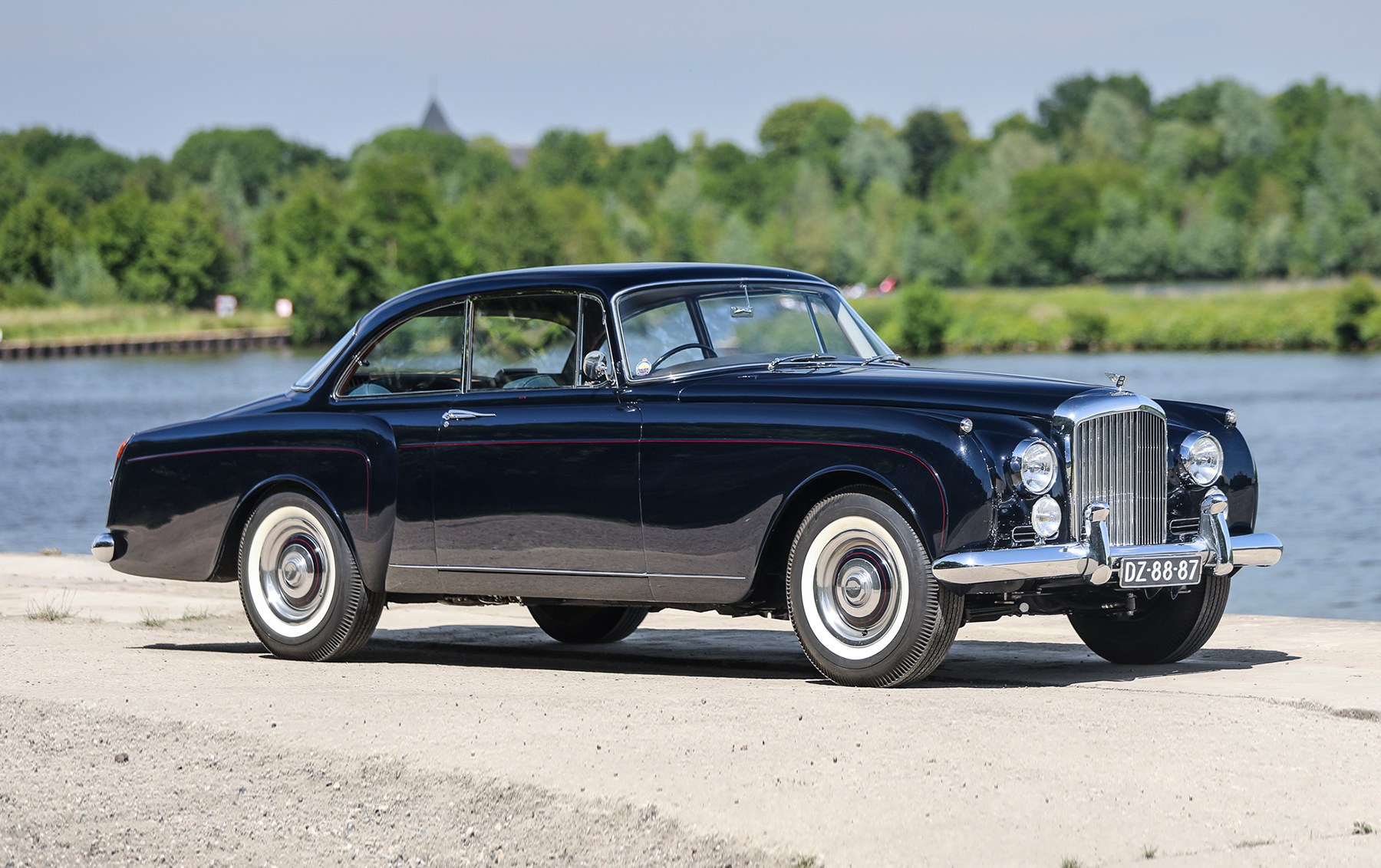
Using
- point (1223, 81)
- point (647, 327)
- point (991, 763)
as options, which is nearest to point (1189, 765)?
point (991, 763)

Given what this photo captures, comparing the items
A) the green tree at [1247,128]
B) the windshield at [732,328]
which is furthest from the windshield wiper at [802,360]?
the green tree at [1247,128]

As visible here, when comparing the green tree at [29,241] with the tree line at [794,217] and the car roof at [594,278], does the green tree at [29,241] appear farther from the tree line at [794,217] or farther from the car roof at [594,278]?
the car roof at [594,278]

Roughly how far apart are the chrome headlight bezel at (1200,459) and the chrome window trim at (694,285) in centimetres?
163

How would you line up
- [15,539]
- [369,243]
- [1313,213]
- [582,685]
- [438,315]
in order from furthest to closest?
[1313,213] → [369,243] → [15,539] → [438,315] → [582,685]

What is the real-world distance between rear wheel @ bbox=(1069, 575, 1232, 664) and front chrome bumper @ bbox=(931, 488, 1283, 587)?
32cm

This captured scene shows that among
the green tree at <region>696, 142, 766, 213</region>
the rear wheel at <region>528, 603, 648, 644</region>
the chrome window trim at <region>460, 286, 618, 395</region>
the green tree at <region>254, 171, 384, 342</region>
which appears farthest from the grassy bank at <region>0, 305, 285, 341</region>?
the chrome window trim at <region>460, 286, 618, 395</region>

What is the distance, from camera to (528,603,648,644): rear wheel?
10.4 meters

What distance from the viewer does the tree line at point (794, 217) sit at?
11512 cm

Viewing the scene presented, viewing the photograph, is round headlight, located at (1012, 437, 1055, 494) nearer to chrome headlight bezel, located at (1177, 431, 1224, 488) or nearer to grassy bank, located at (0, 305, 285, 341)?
chrome headlight bezel, located at (1177, 431, 1224, 488)

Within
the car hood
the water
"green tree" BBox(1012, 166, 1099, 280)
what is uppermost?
"green tree" BBox(1012, 166, 1099, 280)

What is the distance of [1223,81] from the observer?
19938 cm

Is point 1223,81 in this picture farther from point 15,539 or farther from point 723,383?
point 723,383

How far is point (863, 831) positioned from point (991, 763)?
31.6 inches

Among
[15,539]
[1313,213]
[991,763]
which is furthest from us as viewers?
[1313,213]
